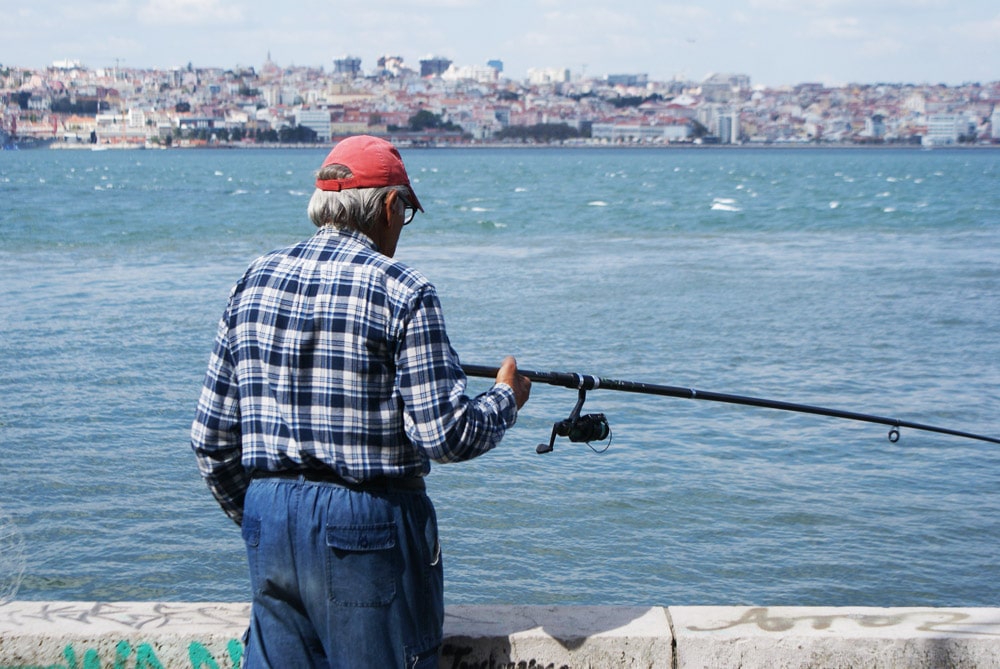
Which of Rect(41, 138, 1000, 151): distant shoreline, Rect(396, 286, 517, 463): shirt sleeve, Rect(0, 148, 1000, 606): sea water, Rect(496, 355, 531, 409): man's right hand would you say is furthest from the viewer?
Rect(41, 138, 1000, 151): distant shoreline

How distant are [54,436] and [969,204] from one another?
138 feet

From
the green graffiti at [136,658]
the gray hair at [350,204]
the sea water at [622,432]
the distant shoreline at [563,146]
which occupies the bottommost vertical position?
the distant shoreline at [563,146]

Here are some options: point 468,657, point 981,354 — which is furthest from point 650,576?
point 981,354

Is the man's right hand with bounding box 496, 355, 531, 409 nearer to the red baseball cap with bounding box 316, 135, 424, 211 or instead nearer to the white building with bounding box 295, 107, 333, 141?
the red baseball cap with bounding box 316, 135, 424, 211

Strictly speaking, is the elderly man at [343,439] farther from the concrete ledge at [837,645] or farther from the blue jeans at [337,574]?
the concrete ledge at [837,645]

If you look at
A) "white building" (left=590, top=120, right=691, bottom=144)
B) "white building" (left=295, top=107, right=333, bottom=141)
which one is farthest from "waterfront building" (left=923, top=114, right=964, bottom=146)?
"white building" (left=295, top=107, right=333, bottom=141)

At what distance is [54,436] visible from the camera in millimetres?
9312

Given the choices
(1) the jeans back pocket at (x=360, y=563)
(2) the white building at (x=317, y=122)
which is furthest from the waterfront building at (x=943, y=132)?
(1) the jeans back pocket at (x=360, y=563)

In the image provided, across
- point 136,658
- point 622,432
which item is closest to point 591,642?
point 136,658

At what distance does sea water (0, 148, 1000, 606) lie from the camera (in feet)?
22.0

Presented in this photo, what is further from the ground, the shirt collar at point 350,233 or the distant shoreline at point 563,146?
the shirt collar at point 350,233

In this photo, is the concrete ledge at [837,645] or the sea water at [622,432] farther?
the sea water at [622,432]

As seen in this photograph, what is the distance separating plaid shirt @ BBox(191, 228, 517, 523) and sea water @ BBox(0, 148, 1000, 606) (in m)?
4.01

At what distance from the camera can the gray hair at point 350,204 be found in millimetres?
2490
